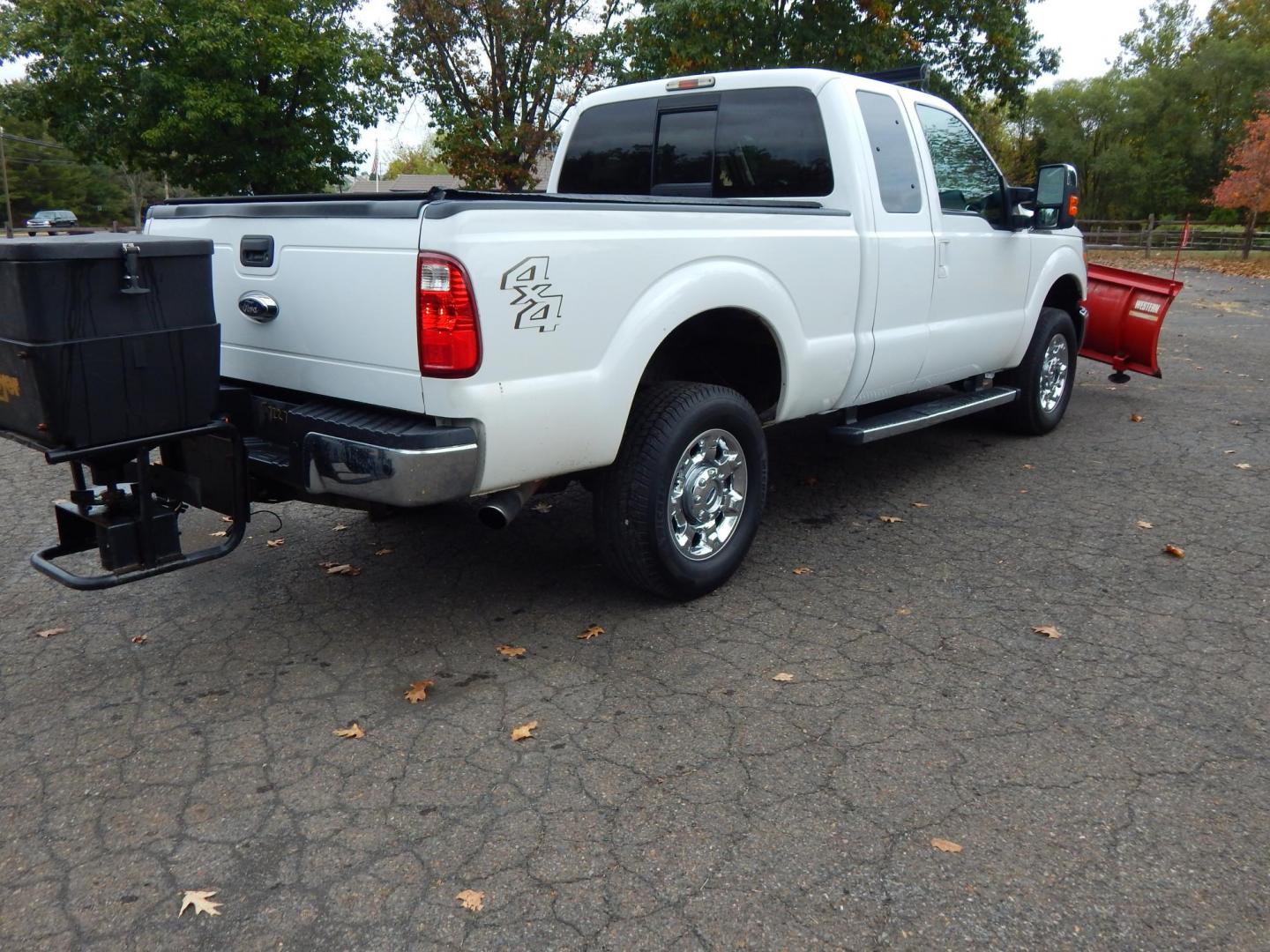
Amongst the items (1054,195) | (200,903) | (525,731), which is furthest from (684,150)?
(200,903)

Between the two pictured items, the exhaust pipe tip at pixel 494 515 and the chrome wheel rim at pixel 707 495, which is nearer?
the exhaust pipe tip at pixel 494 515

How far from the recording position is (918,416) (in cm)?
574

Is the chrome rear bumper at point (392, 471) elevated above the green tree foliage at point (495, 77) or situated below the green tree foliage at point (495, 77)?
below

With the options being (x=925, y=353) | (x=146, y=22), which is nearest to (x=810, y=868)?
(x=925, y=353)

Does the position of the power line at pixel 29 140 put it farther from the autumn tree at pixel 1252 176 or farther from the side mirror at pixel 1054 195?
the side mirror at pixel 1054 195

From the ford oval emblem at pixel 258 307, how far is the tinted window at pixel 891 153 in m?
2.98

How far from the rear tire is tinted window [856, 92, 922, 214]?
2.08 metres

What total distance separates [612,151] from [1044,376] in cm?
356

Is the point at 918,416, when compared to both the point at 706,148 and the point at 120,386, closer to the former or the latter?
the point at 706,148

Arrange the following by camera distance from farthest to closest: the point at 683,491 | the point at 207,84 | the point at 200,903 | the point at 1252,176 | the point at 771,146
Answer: the point at 1252,176, the point at 207,84, the point at 771,146, the point at 683,491, the point at 200,903

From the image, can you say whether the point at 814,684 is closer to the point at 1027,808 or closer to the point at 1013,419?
the point at 1027,808

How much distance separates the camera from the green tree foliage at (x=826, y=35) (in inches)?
579

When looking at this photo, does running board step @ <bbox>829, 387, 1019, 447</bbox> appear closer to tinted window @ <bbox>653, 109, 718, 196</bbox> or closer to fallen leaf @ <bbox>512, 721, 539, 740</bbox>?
tinted window @ <bbox>653, 109, 718, 196</bbox>

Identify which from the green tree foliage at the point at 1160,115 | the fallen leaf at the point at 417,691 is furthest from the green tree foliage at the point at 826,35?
the green tree foliage at the point at 1160,115
